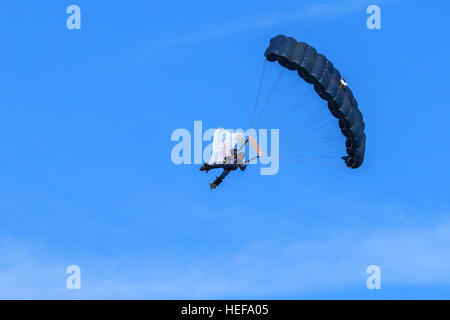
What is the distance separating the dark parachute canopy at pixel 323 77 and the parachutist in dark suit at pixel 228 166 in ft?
23.7

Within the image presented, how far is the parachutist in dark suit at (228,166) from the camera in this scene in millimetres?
75500

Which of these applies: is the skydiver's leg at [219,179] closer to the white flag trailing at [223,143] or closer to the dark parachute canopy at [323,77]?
the white flag trailing at [223,143]

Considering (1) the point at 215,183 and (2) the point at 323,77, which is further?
(1) the point at 215,183

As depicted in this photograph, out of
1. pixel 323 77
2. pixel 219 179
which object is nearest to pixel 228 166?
pixel 219 179

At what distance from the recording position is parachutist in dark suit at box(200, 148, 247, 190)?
75.5 m

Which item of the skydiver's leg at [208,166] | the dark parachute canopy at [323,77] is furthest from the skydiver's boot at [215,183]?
the dark parachute canopy at [323,77]

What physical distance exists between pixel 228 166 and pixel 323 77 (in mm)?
9195

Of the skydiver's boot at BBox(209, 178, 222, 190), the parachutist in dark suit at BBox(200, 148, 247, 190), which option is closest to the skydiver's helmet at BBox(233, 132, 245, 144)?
the parachutist in dark suit at BBox(200, 148, 247, 190)

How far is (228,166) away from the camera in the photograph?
75.4m

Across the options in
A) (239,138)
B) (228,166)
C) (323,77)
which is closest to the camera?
(323,77)

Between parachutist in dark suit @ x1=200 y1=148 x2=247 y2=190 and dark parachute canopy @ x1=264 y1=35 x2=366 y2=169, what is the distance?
723cm

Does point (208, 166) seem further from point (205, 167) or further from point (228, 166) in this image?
point (228, 166)
